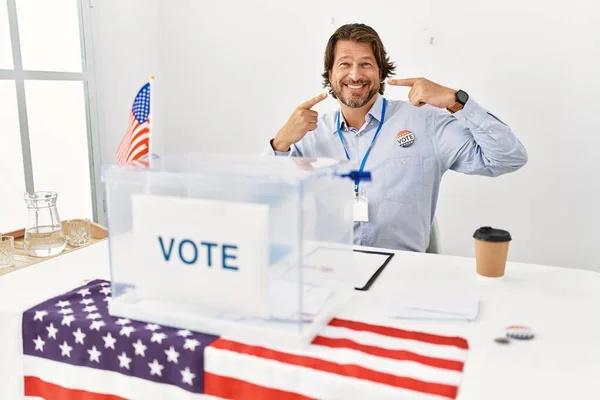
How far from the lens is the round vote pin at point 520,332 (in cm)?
97

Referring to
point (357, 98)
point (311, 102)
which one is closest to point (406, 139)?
point (357, 98)

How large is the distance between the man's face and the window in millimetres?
Result: 1345

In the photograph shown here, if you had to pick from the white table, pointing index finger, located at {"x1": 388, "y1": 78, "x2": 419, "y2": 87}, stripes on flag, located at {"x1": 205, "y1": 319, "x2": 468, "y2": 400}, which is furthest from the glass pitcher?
pointing index finger, located at {"x1": 388, "y1": 78, "x2": 419, "y2": 87}

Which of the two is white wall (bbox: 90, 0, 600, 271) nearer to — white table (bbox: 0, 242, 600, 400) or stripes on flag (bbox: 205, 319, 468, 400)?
white table (bbox: 0, 242, 600, 400)

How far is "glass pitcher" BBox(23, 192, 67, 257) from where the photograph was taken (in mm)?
1507

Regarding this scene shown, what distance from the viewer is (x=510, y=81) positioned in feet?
8.23

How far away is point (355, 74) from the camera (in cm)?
215

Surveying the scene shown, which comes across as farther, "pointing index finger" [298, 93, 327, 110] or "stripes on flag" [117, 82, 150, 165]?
"pointing index finger" [298, 93, 327, 110]

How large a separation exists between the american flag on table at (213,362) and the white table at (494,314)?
4 cm

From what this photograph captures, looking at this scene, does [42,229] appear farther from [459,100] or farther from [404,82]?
[459,100]

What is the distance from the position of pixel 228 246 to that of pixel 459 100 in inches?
46.3

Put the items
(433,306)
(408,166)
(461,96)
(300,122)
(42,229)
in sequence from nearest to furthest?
(433,306)
(42,229)
(461,96)
(300,122)
(408,166)

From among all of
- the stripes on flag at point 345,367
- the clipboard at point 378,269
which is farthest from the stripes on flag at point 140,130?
the clipboard at point 378,269

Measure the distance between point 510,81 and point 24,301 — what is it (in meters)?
2.21
